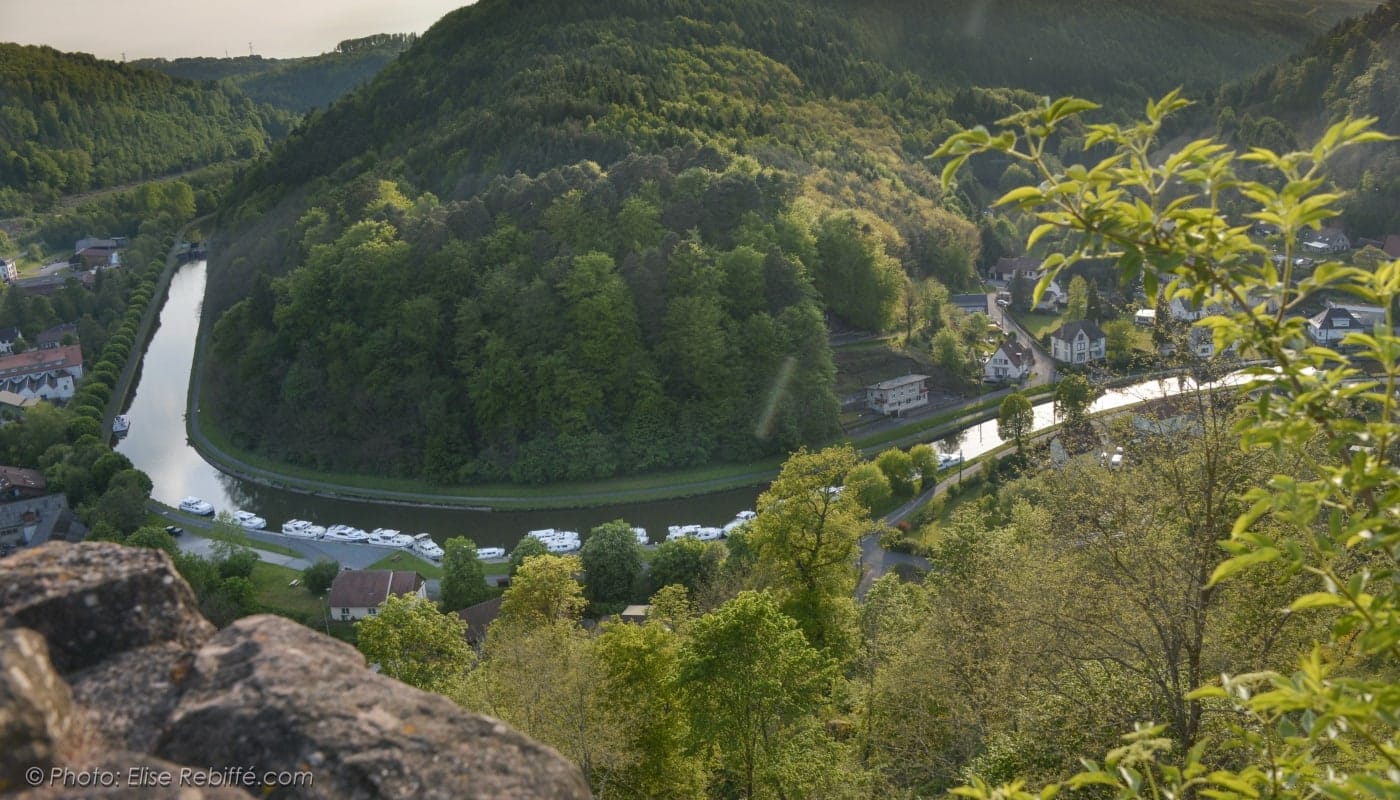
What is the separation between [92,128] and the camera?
103312mm

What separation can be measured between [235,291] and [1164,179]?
58392 millimetres

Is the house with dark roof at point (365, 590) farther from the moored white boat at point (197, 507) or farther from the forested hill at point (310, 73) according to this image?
the forested hill at point (310, 73)

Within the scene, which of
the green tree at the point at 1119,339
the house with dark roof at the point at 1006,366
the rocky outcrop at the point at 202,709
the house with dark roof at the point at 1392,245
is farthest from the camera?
the house with dark roof at the point at 1392,245

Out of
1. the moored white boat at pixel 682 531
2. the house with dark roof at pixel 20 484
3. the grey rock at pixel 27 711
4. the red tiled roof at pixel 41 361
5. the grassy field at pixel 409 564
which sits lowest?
the moored white boat at pixel 682 531

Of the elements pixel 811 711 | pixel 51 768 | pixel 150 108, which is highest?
pixel 150 108

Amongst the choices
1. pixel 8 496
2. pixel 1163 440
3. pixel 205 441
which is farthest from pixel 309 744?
pixel 205 441

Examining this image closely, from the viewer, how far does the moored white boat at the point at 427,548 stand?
104 feet

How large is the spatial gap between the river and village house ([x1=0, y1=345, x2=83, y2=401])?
3388 millimetres

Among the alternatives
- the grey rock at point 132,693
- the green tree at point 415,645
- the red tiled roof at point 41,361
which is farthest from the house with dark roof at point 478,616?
the red tiled roof at point 41,361

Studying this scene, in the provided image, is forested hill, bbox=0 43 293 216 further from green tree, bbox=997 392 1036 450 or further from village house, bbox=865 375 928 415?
green tree, bbox=997 392 1036 450

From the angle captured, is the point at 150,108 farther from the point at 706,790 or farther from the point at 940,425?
the point at 706,790

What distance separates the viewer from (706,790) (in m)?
14.3

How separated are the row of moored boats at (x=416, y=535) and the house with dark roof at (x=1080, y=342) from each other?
20.0m

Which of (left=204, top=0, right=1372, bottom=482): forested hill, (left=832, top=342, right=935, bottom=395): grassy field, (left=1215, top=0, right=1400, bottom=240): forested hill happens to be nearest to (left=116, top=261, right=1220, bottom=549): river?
(left=204, top=0, right=1372, bottom=482): forested hill
